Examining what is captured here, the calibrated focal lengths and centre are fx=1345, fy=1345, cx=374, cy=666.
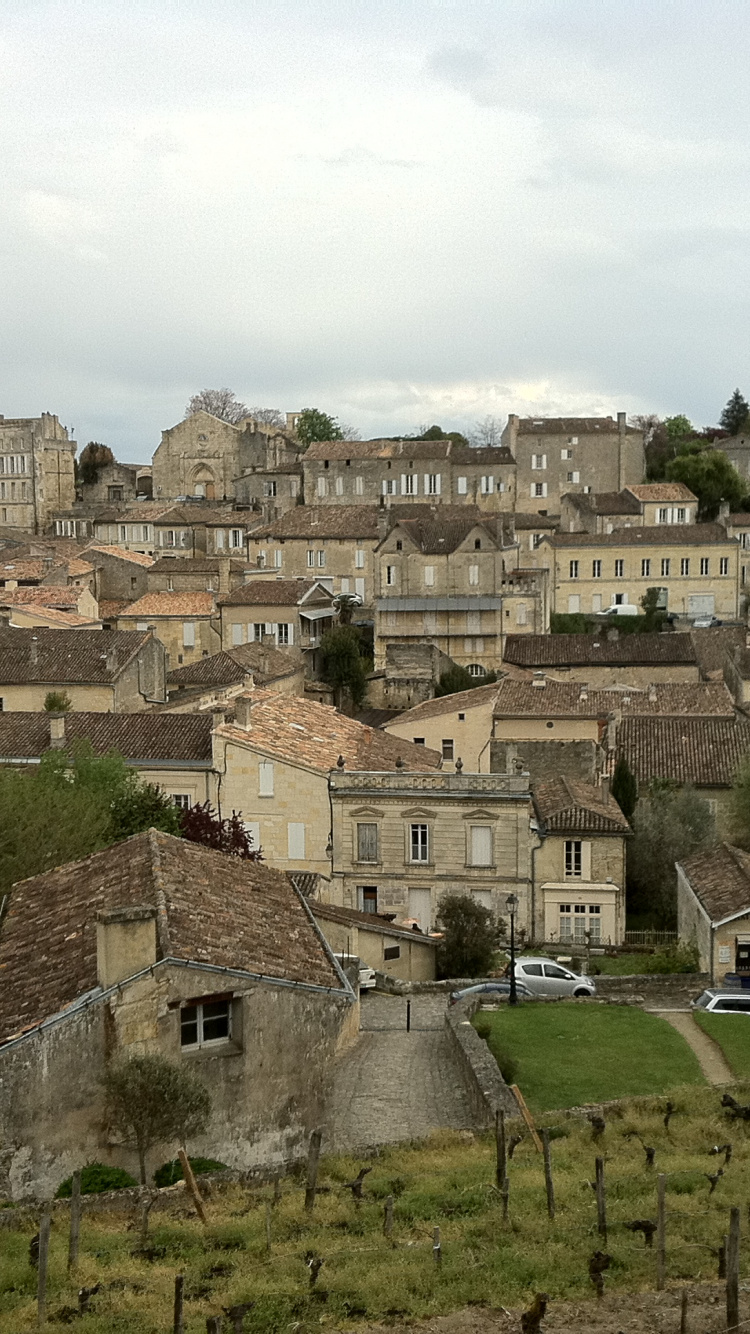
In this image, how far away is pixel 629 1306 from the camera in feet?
36.7

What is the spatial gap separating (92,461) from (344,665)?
5481 centimetres

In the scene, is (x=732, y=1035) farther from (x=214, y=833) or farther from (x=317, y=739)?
(x=317, y=739)

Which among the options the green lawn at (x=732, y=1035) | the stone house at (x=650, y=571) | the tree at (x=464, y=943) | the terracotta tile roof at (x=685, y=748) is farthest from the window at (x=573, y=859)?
the stone house at (x=650, y=571)

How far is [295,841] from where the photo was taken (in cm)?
3516

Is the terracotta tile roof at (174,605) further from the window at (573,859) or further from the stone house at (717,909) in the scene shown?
the stone house at (717,909)

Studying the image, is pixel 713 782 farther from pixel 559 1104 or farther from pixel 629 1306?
pixel 629 1306

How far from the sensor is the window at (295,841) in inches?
1383

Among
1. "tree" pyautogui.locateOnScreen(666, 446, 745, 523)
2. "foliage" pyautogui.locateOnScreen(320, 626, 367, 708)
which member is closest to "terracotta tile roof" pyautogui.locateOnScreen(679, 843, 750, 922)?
"foliage" pyautogui.locateOnScreen(320, 626, 367, 708)

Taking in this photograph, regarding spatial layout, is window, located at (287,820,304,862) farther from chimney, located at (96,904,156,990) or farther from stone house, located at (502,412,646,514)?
stone house, located at (502,412,646,514)

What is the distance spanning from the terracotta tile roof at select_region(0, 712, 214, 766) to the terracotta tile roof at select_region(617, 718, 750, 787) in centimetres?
1317

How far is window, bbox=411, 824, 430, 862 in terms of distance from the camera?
113ft

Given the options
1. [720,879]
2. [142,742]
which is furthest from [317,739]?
[720,879]

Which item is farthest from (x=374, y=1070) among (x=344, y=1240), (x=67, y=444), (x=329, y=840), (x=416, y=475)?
(x=67, y=444)

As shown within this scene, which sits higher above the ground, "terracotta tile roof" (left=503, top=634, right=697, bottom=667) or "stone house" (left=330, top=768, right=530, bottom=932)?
"terracotta tile roof" (left=503, top=634, right=697, bottom=667)
